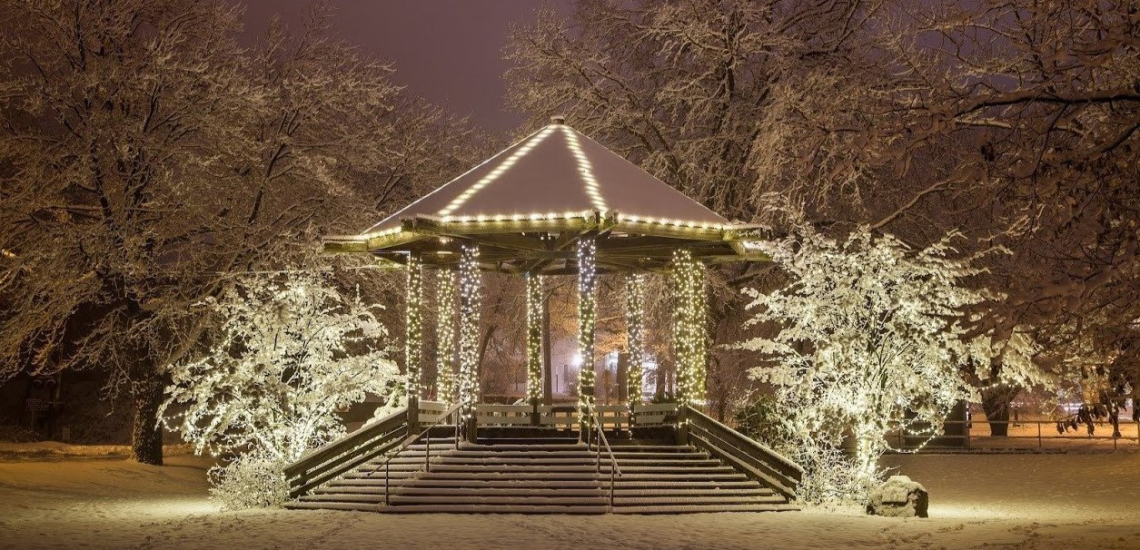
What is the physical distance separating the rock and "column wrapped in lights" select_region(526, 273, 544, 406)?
6.62 m

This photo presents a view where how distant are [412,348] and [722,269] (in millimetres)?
11059

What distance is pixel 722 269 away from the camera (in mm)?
28062

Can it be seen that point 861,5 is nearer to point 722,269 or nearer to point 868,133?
point 722,269

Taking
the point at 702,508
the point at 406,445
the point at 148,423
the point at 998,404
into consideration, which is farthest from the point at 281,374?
the point at 998,404

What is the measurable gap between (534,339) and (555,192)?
13.9 feet

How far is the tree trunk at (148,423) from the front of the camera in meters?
24.4

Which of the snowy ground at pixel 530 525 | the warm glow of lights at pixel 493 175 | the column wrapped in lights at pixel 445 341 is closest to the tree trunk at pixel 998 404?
the snowy ground at pixel 530 525

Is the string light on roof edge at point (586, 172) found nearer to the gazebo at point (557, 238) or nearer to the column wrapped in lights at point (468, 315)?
the gazebo at point (557, 238)

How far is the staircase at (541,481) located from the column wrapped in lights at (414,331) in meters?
1.12

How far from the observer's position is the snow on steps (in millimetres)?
16562

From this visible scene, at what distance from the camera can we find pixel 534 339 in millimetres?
21875

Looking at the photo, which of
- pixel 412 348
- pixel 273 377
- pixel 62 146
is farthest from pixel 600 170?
pixel 62 146

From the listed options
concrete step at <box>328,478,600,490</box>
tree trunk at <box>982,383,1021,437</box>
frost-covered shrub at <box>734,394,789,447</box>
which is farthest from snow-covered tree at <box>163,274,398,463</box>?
tree trunk at <box>982,383,1021,437</box>

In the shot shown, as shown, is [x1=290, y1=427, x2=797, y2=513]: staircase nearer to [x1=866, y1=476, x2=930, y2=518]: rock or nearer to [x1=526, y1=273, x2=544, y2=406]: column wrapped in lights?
[x1=866, y1=476, x2=930, y2=518]: rock
